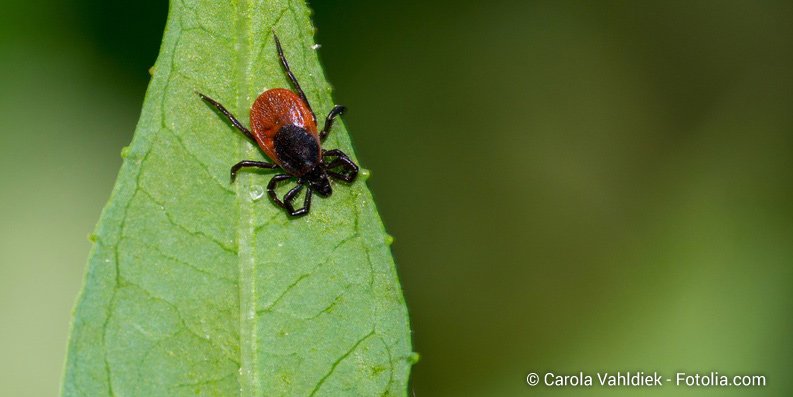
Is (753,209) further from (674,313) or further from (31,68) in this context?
(31,68)

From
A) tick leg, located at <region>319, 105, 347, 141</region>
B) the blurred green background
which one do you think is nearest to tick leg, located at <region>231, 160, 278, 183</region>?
tick leg, located at <region>319, 105, 347, 141</region>

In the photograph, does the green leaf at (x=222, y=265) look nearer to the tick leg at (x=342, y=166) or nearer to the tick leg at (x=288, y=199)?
the tick leg at (x=288, y=199)

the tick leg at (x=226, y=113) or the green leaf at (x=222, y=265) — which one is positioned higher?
the tick leg at (x=226, y=113)

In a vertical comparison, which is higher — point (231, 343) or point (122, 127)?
point (122, 127)

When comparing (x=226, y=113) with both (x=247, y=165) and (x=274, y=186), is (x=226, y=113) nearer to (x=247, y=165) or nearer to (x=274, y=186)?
(x=247, y=165)

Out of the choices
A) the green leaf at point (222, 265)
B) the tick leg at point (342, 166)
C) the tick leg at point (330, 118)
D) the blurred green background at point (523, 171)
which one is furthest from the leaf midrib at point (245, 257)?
the blurred green background at point (523, 171)

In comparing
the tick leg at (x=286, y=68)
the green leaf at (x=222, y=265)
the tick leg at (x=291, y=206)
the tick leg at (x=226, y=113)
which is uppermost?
the tick leg at (x=286, y=68)

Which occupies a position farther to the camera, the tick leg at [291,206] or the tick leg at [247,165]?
the tick leg at [291,206]

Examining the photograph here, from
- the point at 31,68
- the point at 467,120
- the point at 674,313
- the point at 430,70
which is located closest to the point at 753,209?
the point at 674,313
